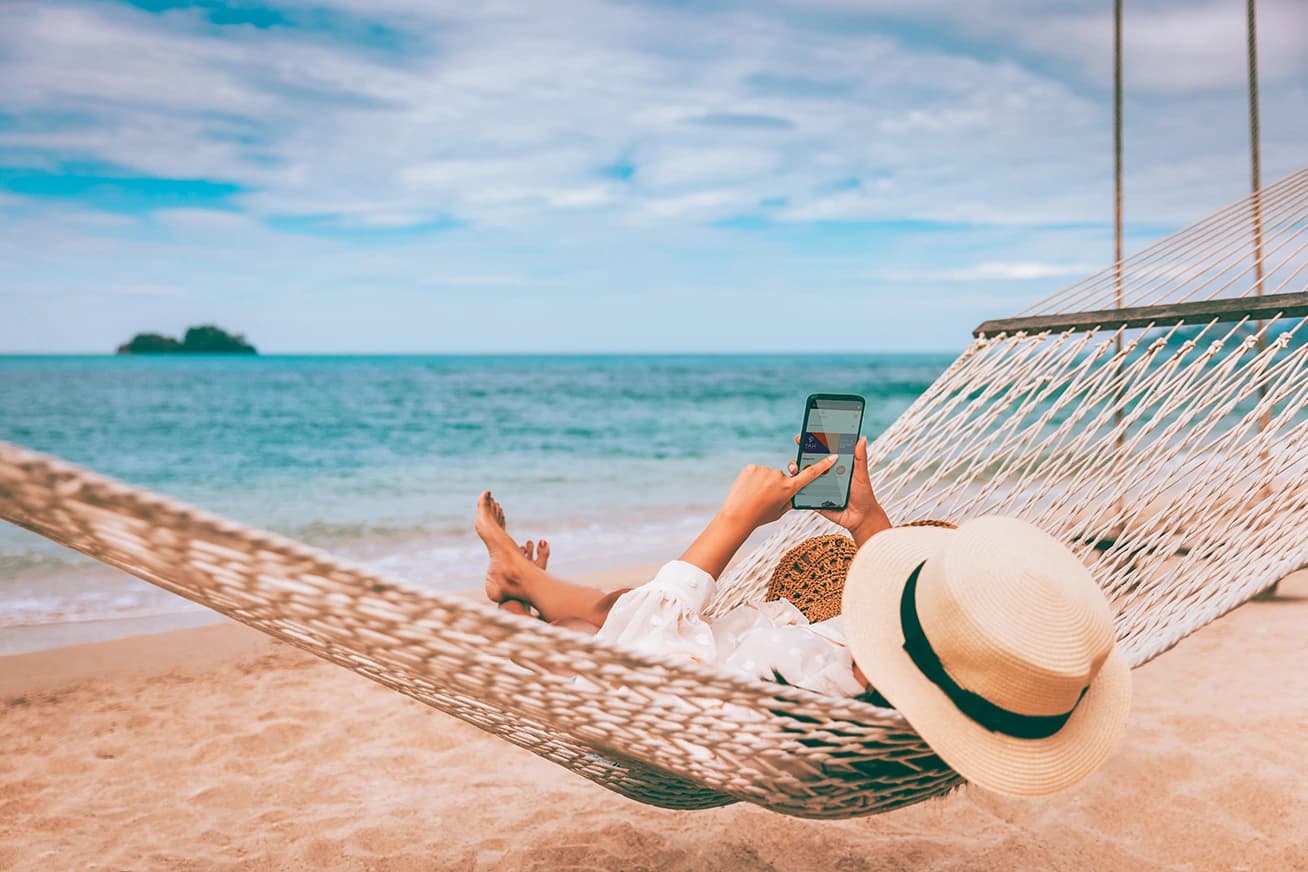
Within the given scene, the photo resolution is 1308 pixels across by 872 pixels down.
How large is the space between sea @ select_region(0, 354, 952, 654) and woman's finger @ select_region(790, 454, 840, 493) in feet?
8.90

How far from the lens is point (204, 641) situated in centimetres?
280

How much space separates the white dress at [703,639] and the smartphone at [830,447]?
0.20 meters

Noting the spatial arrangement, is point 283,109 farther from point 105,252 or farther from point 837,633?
point 837,633

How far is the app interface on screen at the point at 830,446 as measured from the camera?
4.14 ft

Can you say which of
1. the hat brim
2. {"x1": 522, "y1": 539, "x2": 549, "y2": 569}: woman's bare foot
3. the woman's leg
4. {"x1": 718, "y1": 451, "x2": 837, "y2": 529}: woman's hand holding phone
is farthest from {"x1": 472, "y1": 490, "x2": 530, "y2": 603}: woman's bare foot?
the hat brim

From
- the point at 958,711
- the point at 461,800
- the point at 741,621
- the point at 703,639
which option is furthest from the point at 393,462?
the point at 958,711

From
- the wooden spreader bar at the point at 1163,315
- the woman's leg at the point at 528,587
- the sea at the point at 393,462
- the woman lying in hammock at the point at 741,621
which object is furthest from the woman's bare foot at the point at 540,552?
the sea at the point at 393,462

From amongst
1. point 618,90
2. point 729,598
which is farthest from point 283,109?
point 729,598

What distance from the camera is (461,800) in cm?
181

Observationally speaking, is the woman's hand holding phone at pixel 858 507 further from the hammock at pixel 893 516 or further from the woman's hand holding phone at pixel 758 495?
the hammock at pixel 893 516

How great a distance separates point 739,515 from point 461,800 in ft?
3.52

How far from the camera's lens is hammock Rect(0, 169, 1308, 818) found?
0.81 m

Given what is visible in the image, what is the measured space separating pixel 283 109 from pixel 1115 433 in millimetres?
17994

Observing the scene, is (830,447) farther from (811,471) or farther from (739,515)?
(739,515)
